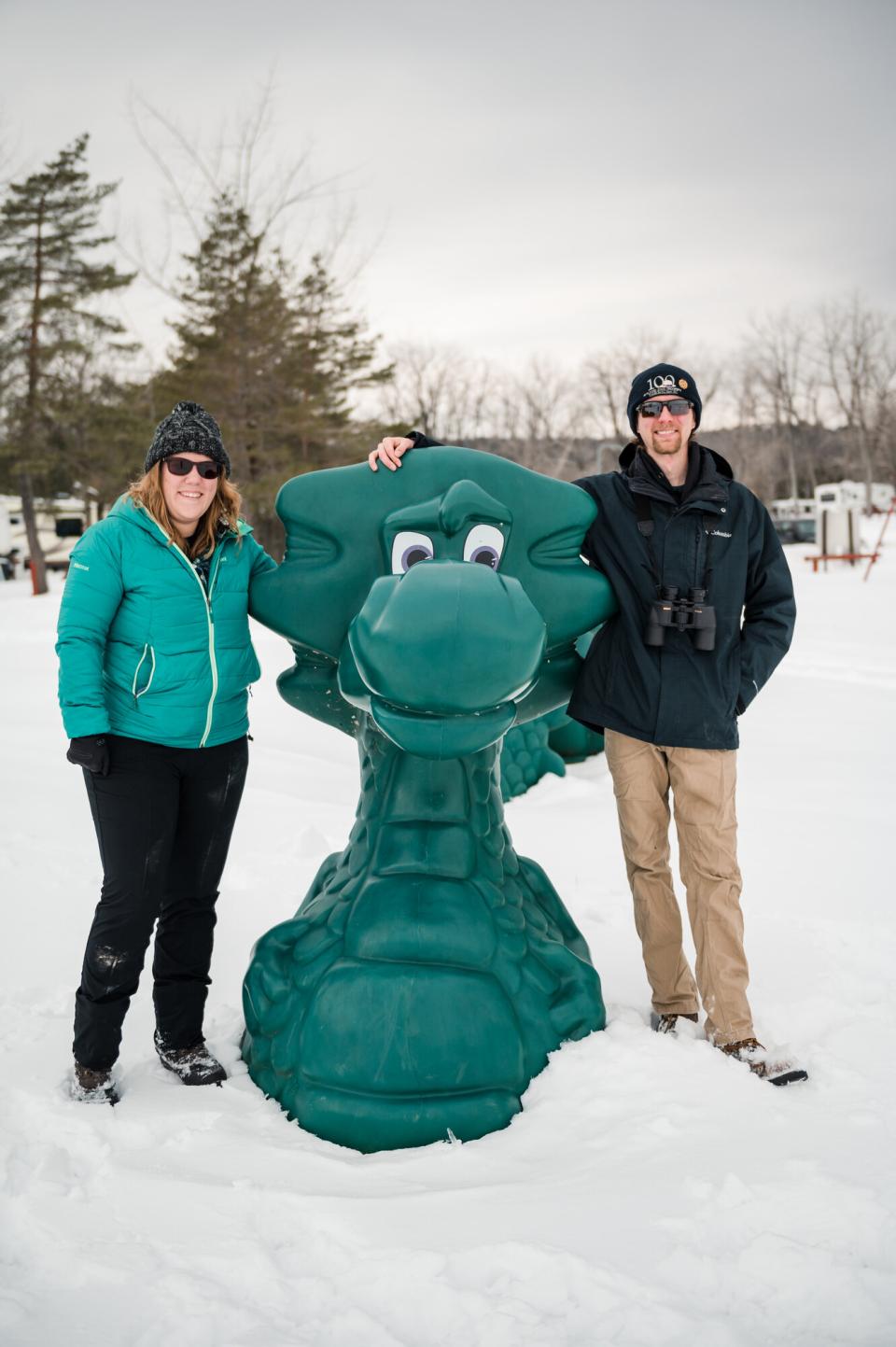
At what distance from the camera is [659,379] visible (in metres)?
2.51

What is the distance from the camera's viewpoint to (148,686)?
7.30 feet

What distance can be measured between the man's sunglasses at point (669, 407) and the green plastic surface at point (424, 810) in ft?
1.09

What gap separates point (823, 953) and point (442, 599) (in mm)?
2031

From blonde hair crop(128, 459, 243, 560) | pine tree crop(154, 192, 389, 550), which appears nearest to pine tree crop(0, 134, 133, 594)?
pine tree crop(154, 192, 389, 550)

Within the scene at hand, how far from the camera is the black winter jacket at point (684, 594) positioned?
2.46m

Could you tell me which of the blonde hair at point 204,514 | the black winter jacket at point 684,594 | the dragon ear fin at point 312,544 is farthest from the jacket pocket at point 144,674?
the black winter jacket at point 684,594

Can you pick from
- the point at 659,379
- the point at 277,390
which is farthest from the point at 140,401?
the point at 659,379

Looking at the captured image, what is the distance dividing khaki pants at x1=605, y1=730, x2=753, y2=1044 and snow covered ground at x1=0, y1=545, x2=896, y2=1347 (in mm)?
141

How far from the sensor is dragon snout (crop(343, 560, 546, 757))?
6.08ft

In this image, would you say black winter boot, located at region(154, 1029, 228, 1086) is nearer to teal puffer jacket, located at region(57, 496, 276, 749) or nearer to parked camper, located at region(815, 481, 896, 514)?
teal puffer jacket, located at region(57, 496, 276, 749)

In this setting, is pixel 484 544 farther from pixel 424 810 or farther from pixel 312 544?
pixel 424 810

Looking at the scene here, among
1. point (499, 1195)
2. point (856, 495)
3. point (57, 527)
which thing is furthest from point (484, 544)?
point (856, 495)

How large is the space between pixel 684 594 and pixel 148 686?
4.20 feet

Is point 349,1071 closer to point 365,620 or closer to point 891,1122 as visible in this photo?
point 365,620
